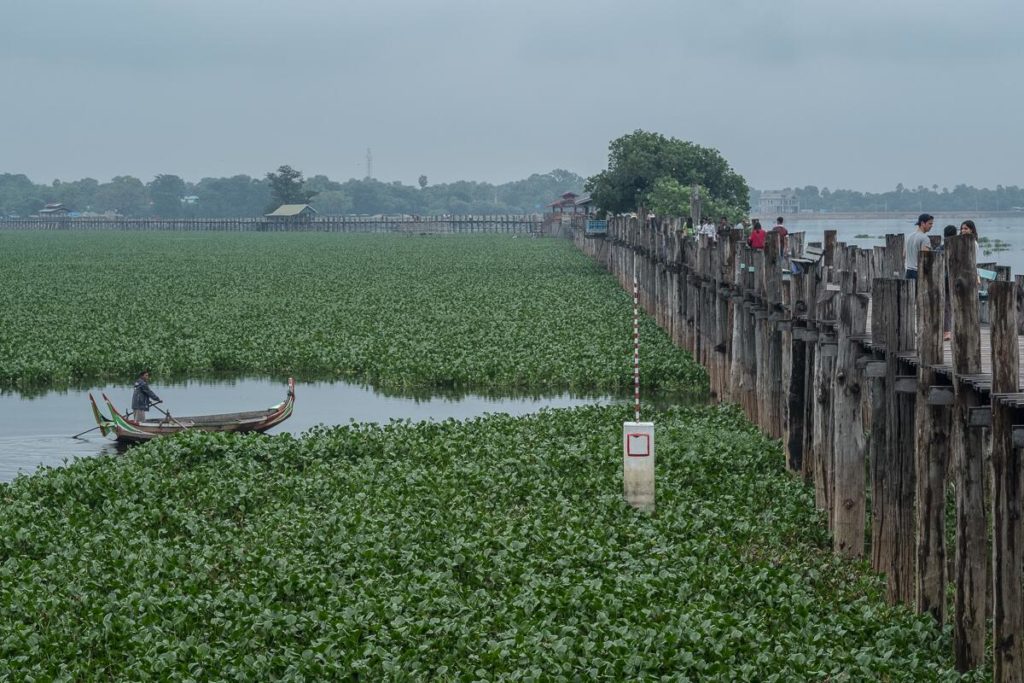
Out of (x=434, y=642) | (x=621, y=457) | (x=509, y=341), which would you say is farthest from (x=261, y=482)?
(x=509, y=341)

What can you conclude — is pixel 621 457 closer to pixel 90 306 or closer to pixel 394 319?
pixel 394 319

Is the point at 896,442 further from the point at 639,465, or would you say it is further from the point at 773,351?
the point at 773,351

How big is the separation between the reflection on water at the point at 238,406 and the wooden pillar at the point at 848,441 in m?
11.6

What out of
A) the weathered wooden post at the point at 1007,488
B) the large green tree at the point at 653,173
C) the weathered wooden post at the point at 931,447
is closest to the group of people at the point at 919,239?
the weathered wooden post at the point at 931,447

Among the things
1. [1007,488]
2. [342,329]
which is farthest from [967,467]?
[342,329]

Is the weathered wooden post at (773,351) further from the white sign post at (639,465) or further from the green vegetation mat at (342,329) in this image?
the green vegetation mat at (342,329)

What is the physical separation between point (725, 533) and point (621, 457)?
3.91m

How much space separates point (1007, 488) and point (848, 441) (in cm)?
501

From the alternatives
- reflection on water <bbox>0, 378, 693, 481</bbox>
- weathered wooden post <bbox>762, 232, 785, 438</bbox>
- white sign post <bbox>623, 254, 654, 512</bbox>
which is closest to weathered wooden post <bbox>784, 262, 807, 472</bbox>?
weathered wooden post <bbox>762, 232, 785, 438</bbox>

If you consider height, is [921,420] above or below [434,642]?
above

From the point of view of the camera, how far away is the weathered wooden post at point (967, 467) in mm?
11008

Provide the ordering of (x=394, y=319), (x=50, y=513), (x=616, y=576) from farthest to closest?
(x=394, y=319)
(x=50, y=513)
(x=616, y=576)

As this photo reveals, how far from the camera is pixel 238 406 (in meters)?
29.6

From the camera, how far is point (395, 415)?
28078mm
